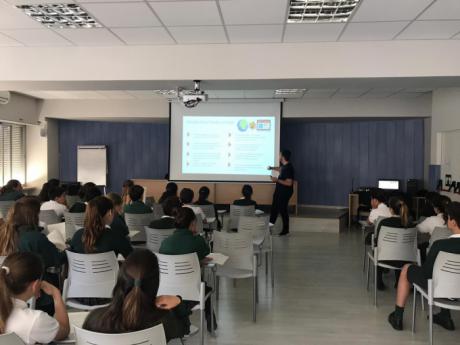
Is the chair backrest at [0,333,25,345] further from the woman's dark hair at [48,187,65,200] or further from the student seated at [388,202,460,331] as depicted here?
the woman's dark hair at [48,187,65,200]

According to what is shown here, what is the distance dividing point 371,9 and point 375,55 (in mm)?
1305

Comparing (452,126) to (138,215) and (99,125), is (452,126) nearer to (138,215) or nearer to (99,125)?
(138,215)

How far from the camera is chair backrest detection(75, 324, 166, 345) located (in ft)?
5.61

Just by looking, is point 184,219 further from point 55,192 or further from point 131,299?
point 55,192

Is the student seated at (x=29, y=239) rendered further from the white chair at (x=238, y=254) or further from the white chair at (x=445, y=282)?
the white chair at (x=445, y=282)

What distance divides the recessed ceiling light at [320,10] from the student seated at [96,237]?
290 cm

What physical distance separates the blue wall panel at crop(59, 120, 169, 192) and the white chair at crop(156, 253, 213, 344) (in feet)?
31.1

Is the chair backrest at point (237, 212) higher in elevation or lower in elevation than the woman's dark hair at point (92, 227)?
lower

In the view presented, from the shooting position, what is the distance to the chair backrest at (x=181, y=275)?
10.6ft

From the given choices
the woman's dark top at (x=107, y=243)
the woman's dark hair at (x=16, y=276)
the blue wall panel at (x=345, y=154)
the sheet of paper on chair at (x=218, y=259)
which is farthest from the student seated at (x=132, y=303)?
the blue wall panel at (x=345, y=154)

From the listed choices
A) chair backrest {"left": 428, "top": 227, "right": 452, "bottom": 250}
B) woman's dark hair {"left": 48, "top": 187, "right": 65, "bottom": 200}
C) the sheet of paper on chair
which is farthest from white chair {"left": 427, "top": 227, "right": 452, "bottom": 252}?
woman's dark hair {"left": 48, "top": 187, "right": 65, "bottom": 200}

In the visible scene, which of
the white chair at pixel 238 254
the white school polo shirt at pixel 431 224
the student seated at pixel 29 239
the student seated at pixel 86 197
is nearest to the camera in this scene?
the student seated at pixel 29 239

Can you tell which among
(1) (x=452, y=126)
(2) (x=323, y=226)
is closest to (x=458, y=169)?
(1) (x=452, y=126)

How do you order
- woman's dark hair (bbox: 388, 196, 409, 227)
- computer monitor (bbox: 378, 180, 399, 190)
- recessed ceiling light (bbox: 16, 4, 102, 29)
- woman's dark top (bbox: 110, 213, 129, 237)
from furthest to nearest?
computer monitor (bbox: 378, 180, 399, 190)
woman's dark hair (bbox: 388, 196, 409, 227)
recessed ceiling light (bbox: 16, 4, 102, 29)
woman's dark top (bbox: 110, 213, 129, 237)
